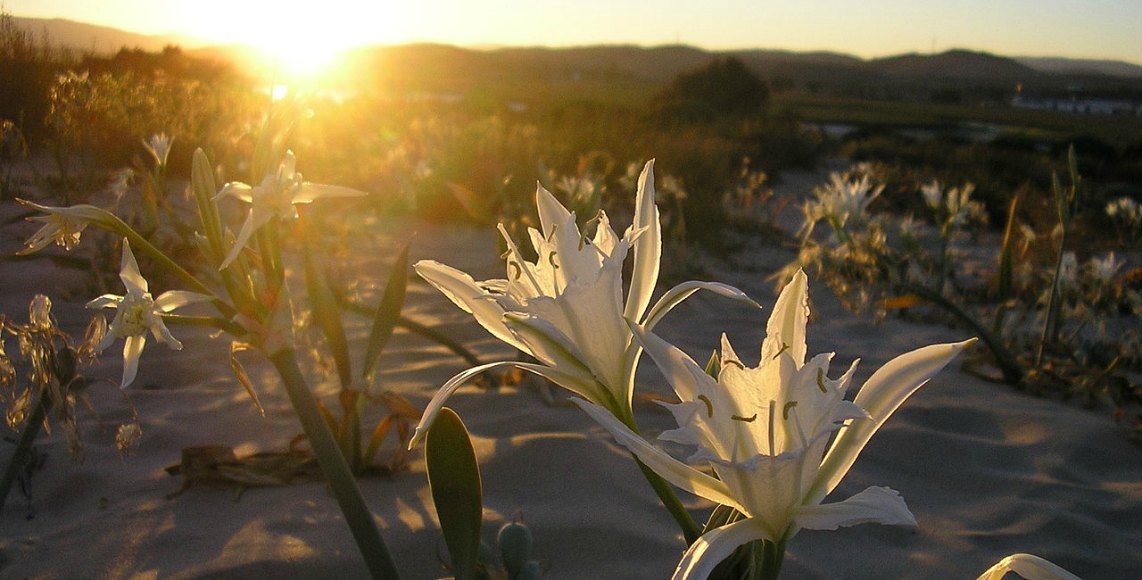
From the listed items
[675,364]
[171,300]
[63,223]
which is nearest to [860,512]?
[675,364]

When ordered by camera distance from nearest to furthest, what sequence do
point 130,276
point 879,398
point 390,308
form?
point 879,398 < point 130,276 < point 390,308

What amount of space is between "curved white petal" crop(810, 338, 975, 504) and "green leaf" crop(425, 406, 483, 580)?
0.41 metres

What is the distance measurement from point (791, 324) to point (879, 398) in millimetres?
121

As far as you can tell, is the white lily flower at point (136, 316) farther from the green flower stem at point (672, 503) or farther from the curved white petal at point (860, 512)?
the curved white petal at point (860, 512)

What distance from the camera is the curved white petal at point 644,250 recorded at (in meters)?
0.99

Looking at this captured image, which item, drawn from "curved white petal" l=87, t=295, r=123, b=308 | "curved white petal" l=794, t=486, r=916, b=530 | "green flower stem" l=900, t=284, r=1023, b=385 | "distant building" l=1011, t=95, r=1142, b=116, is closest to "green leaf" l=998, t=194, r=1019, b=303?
"green flower stem" l=900, t=284, r=1023, b=385

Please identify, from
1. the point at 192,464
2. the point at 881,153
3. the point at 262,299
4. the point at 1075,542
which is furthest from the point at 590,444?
the point at 881,153

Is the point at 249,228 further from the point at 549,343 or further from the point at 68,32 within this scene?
the point at 68,32

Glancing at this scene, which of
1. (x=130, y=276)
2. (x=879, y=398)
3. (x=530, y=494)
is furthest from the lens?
(x=530, y=494)

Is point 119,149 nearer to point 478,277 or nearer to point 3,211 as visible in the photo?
point 3,211

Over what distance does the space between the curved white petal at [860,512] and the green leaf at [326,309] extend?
1339 millimetres

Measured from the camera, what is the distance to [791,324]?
0.91 metres

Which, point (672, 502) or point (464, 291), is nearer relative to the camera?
point (672, 502)

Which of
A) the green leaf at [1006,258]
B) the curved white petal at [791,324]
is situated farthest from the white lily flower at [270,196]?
the green leaf at [1006,258]
